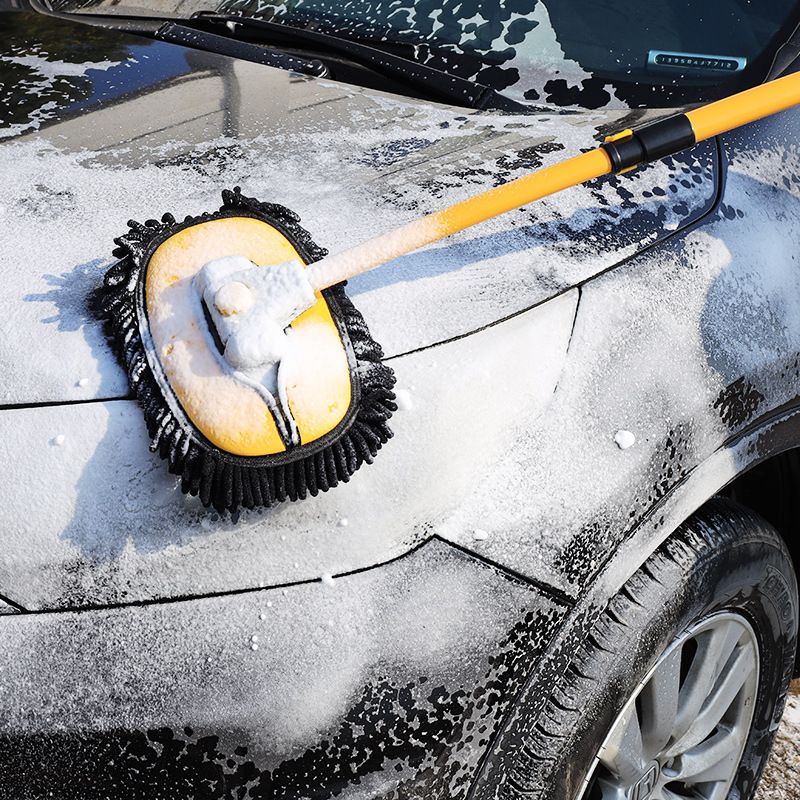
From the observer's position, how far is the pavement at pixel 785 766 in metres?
2.06

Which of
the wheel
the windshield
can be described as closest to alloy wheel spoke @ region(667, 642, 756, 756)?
the wheel

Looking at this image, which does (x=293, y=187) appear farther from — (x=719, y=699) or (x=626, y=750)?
(x=719, y=699)

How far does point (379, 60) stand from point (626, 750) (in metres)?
1.30

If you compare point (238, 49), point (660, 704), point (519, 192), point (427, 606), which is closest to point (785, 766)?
point (660, 704)

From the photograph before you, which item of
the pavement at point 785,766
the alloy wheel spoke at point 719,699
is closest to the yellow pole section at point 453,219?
the alloy wheel spoke at point 719,699

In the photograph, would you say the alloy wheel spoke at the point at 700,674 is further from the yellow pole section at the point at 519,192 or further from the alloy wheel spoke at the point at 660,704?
the yellow pole section at the point at 519,192

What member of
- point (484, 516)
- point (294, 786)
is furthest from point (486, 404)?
point (294, 786)

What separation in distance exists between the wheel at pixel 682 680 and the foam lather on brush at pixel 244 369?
1.48 ft

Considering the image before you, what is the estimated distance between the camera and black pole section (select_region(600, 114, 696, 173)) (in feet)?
4.51

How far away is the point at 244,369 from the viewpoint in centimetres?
113

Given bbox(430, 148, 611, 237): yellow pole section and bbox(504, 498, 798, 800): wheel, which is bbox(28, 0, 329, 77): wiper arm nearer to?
bbox(430, 148, 611, 237): yellow pole section

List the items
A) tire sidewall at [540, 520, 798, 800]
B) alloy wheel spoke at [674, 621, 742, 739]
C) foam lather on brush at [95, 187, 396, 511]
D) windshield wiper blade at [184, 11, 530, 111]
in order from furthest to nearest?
windshield wiper blade at [184, 11, 530, 111] < alloy wheel spoke at [674, 621, 742, 739] < tire sidewall at [540, 520, 798, 800] < foam lather on brush at [95, 187, 396, 511]

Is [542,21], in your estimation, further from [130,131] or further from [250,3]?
[130,131]

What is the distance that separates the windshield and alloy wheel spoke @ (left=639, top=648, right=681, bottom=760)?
0.98 meters
